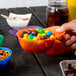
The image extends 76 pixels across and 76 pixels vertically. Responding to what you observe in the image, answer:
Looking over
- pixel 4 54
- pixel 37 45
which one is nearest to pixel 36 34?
pixel 37 45

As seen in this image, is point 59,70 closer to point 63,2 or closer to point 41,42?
point 41,42

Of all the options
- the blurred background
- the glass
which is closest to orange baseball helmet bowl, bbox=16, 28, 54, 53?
the glass

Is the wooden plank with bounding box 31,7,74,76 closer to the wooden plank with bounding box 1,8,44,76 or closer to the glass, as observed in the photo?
the wooden plank with bounding box 1,8,44,76

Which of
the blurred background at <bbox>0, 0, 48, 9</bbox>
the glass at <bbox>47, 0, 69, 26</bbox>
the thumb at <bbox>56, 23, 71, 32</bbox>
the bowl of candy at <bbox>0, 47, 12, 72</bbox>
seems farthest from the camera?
the blurred background at <bbox>0, 0, 48, 9</bbox>

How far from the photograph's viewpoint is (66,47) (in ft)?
2.74

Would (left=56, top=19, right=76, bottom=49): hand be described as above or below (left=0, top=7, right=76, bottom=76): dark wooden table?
above

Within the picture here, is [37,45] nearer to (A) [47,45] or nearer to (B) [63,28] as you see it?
(A) [47,45]

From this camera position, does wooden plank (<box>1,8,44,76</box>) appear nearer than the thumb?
Yes

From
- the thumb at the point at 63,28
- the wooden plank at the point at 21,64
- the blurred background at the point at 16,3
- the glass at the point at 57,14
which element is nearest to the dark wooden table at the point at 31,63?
the wooden plank at the point at 21,64

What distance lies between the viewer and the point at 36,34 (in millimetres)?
803

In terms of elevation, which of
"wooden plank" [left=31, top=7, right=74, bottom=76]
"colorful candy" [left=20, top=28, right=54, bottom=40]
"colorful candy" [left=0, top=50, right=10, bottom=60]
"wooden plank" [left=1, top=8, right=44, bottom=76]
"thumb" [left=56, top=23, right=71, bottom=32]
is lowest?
"wooden plank" [left=31, top=7, right=74, bottom=76]

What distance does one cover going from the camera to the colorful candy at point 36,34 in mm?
771

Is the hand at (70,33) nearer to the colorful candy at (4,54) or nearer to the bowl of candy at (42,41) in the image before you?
the bowl of candy at (42,41)

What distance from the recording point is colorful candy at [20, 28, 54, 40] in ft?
2.53
